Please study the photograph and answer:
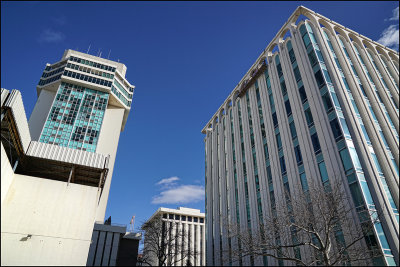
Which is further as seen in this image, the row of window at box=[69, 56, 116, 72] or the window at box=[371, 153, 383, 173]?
the row of window at box=[69, 56, 116, 72]

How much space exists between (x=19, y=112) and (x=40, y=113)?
56.4 meters

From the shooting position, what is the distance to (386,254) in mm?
19438

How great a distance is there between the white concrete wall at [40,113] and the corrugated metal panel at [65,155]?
153 ft

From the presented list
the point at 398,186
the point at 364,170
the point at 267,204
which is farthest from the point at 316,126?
the point at 267,204

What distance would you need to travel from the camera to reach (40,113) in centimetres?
6353

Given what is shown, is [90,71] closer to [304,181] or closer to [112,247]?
[112,247]

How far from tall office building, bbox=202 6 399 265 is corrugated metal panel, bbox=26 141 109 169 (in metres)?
17.0

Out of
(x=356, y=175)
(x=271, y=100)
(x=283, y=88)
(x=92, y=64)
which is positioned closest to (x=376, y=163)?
(x=356, y=175)

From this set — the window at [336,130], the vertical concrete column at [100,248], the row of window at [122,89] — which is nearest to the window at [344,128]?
the window at [336,130]

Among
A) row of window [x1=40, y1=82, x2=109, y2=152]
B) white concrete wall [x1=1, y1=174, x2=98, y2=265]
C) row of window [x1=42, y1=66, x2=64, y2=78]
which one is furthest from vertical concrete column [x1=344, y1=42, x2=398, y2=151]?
row of window [x1=42, y1=66, x2=64, y2=78]

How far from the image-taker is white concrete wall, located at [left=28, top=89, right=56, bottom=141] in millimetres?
59656

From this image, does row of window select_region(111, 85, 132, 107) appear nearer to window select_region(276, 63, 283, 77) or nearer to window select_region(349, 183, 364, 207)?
window select_region(276, 63, 283, 77)

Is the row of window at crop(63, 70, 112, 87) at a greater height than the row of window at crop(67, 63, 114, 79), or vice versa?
the row of window at crop(67, 63, 114, 79)

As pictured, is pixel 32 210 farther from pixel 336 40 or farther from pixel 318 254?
pixel 336 40
